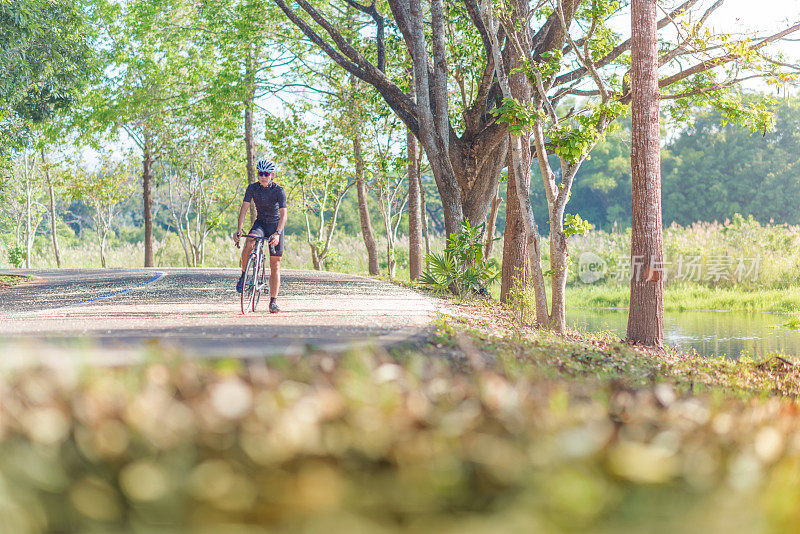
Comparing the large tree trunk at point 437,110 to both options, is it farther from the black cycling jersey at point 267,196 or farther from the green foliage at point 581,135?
the black cycling jersey at point 267,196

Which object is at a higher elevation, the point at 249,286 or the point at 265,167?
the point at 265,167

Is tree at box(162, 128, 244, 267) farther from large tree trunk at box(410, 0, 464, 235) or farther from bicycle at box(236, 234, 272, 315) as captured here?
bicycle at box(236, 234, 272, 315)

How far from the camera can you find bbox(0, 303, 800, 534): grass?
2.40m

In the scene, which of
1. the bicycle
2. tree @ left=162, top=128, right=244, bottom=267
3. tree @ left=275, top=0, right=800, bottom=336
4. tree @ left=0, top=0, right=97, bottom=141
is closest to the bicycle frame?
the bicycle

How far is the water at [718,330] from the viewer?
16.3 m

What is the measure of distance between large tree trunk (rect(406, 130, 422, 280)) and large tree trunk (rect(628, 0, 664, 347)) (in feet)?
36.8

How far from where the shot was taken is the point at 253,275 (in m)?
10.1

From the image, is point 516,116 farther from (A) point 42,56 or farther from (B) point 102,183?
(B) point 102,183

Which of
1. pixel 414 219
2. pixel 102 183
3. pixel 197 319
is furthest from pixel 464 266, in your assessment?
pixel 102 183

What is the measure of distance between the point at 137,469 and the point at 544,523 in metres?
1.38

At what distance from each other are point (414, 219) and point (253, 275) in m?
13.3

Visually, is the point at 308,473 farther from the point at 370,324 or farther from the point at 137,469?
the point at 370,324

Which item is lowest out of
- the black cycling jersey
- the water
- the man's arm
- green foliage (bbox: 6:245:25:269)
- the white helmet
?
the water

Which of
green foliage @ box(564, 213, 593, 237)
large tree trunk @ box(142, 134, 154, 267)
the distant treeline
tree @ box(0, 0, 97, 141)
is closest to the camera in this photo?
green foliage @ box(564, 213, 593, 237)
